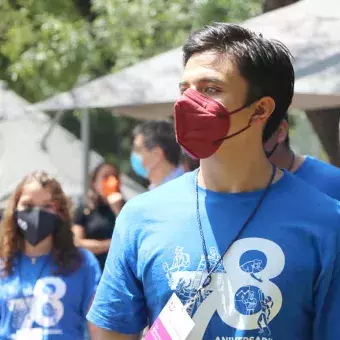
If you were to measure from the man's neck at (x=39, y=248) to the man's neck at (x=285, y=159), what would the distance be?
170cm

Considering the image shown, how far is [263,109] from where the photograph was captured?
8.61ft

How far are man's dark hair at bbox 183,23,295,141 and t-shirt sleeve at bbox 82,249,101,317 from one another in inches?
100

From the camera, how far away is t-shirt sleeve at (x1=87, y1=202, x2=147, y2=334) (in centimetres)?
263

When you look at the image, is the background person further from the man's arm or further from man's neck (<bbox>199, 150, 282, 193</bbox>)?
man's neck (<bbox>199, 150, 282, 193</bbox>)

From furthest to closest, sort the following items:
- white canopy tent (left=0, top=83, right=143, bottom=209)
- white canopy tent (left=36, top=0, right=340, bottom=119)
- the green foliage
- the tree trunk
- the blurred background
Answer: white canopy tent (left=0, top=83, right=143, bottom=209) < the green foliage < the blurred background < the tree trunk < white canopy tent (left=36, top=0, right=340, bottom=119)

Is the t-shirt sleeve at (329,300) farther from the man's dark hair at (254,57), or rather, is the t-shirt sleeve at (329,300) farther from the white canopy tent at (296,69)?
the white canopy tent at (296,69)

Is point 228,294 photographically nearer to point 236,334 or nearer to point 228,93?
point 236,334

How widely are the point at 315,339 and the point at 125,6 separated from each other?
10128 millimetres

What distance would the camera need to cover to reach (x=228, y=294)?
250 cm

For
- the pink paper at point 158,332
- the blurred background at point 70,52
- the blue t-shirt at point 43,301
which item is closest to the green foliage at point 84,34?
the blurred background at point 70,52

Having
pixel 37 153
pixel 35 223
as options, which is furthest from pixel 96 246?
pixel 37 153

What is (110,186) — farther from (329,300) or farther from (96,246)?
(329,300)

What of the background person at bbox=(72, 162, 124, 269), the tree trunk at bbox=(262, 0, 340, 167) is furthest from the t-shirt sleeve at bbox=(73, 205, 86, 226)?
the tree trunk at bbox=(262, 0, 340, 167)

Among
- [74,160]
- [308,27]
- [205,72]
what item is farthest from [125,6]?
[205,72]
